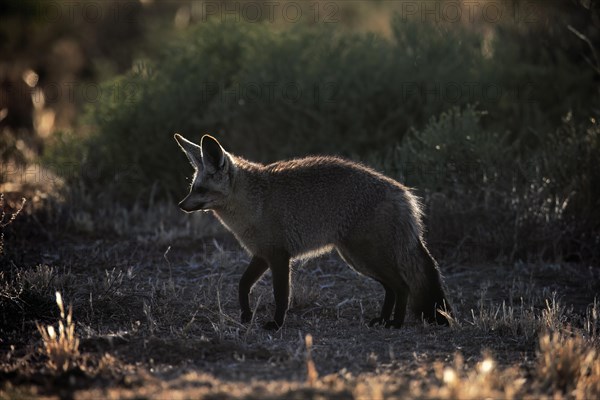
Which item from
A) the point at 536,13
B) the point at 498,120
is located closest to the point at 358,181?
the point at 498,120

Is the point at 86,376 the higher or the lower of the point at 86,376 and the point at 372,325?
the higher

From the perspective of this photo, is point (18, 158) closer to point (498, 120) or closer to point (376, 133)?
point (376, 133)

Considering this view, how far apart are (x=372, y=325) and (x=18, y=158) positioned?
784 cm

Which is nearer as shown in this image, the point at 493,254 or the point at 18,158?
the point at 493,254

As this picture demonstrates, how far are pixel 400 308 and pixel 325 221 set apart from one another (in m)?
0.98

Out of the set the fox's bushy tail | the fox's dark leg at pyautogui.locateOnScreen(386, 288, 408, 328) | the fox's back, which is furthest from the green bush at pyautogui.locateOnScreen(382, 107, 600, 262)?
the fox's dark leg at pyautogui.locateOnScreen(386, 288, 408, 328)

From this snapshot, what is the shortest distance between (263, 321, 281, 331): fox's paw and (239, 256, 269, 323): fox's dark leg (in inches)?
10.3

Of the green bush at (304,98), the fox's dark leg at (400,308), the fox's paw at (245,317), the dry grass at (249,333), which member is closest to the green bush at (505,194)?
the dry grass at (249,333)

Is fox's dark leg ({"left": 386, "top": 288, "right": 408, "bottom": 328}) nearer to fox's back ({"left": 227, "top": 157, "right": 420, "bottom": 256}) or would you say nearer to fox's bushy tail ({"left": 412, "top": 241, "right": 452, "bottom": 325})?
fox's bushy tail ({"left": 412, "top": 241, "right": 452, "bottom": 325})

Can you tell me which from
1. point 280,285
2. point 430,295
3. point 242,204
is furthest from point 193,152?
point 430,295

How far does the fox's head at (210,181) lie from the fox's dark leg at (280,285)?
69cm

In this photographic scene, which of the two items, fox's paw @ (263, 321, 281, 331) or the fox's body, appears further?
the fox's body

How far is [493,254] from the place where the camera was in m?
8.96

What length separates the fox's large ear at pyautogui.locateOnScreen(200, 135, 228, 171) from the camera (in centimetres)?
655
